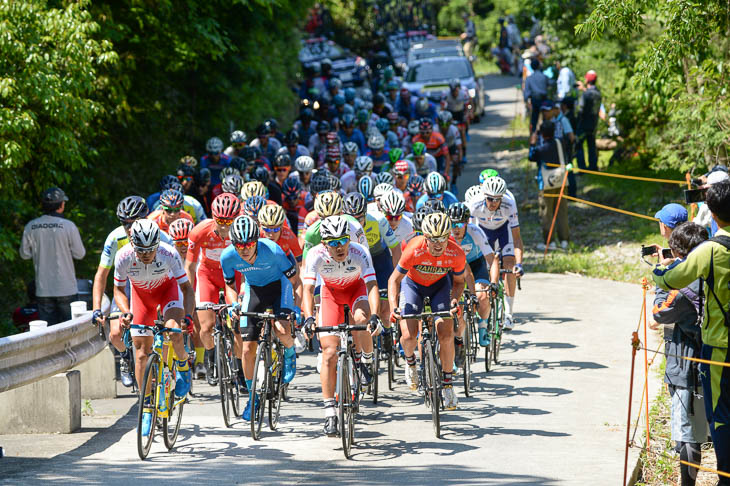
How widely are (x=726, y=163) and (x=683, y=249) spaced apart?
9.38 meters

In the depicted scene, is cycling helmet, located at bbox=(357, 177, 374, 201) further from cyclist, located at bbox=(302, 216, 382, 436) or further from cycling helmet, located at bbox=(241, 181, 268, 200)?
cyclist, located at bbox=(302, 216, 382, 436)

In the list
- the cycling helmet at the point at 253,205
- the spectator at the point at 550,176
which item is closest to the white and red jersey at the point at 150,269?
the cycling helmet at the point at 253,205

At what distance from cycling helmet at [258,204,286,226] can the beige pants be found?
9545 mm

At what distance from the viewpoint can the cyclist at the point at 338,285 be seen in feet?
30.5

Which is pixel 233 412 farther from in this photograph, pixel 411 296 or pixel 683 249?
pixel 683 249

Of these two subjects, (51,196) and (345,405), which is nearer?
(345,405)

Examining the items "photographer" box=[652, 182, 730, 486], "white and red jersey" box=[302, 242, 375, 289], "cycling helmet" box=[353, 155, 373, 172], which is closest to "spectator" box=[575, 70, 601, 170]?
"cycling helmet" box=[353, 155, 373, 172]

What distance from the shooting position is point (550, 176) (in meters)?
18.9

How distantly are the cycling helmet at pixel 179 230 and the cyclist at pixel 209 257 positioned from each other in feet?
0.25

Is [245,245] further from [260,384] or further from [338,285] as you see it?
[260,384]

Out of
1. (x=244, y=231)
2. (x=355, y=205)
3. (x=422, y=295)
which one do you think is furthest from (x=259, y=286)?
(x=355, y=205)

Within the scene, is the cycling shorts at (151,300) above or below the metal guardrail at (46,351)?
above

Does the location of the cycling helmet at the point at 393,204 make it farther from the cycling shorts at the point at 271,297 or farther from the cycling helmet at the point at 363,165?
the cycling helmet at the point at 363,165

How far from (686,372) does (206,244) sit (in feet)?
17.6
